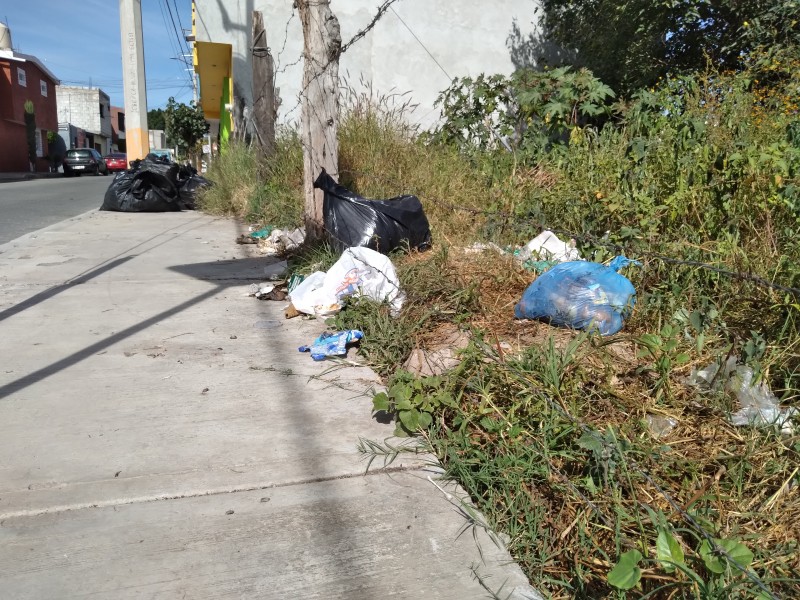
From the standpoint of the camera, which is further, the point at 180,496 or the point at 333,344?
the point at 333,344

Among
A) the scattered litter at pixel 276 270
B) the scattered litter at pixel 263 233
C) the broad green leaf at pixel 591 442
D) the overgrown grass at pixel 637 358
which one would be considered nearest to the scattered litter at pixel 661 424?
the overgrown grass at pixel 637 358

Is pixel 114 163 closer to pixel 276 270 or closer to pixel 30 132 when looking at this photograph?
pixel 30 132

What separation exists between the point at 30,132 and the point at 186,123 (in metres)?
9.08

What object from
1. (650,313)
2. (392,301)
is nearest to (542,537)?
(650,313)

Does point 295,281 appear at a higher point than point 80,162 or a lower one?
lower

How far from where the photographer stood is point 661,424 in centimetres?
243

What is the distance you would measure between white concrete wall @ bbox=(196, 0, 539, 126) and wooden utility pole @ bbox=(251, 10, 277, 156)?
300 centimetres

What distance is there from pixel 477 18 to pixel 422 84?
184cm

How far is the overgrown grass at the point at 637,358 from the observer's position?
75.9 inches

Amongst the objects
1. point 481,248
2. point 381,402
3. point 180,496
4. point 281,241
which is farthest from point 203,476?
point 281,241

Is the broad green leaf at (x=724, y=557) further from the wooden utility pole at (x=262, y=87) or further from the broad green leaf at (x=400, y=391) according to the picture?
the wooden utility pole at (x=262, y=87)

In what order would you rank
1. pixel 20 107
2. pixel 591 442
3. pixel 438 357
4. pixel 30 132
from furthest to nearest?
pixel 30 132 → pixel 20 107 → pixel 438 357 → pixel 591 442

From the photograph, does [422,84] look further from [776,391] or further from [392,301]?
[776,391]

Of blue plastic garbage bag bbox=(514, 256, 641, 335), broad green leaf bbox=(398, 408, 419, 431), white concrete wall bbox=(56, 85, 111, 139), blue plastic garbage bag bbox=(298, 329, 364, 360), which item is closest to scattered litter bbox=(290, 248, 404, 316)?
blue plastic garbage bag bbox=(298, 329, 364, 360)
